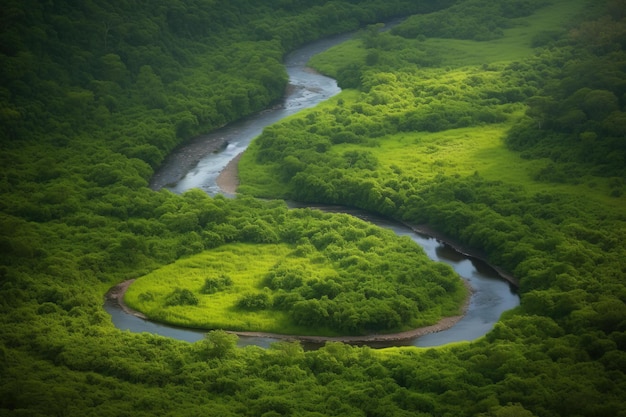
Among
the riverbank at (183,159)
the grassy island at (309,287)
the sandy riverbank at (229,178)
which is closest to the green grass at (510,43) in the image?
the riverbank at (183,159)

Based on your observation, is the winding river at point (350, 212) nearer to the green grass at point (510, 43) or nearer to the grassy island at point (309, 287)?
the grassy island at point (309, 287)

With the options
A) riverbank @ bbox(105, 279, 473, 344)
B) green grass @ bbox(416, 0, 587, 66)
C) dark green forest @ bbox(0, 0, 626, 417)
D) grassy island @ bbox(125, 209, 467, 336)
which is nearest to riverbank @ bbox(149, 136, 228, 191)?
dark green forest @ bbox(0, 0, 626, 417)

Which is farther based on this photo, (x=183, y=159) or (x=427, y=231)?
(x=183, y=159)

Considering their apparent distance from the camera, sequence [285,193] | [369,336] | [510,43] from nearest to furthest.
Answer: [369,336], [285,193], [510,43]

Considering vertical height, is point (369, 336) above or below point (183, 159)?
below

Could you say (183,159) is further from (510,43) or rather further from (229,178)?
(510,43)

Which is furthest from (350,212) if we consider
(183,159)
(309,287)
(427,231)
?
(183,159)

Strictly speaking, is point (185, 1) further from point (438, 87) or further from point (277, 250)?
point (277, 250)
